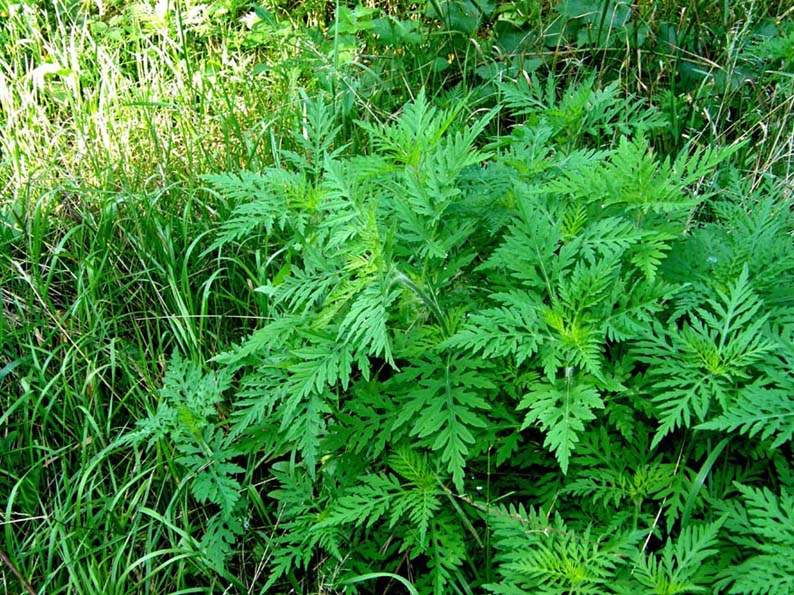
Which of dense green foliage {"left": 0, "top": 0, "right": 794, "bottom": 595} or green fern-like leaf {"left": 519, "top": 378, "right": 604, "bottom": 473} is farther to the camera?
dense green foliage {"left": 0, "top": 0, "right": 794, "bottom": 595}

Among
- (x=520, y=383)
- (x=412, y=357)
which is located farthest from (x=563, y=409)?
(x=412, y=357)

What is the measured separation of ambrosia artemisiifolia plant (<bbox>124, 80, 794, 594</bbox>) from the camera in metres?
1.90

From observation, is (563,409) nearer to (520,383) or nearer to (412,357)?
(520,383)

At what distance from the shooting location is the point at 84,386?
2.62 metres

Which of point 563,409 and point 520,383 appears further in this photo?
point 520,383

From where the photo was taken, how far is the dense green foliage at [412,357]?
1.94 m

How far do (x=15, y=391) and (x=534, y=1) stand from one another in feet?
8.07

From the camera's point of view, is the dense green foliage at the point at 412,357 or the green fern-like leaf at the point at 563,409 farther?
the dense green foliage at the point at 412,357

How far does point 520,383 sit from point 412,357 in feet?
0.84

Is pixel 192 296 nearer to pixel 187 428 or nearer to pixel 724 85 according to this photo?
pixel 187 428

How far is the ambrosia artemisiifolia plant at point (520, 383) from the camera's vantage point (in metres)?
1.90

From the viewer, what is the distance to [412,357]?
6.85 ft

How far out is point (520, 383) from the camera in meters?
2.04

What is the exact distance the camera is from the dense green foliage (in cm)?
194
